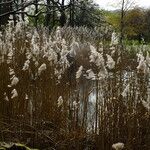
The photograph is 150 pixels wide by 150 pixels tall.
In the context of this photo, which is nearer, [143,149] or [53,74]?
[143,149]

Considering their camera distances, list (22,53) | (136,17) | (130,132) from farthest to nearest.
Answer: (136,17)
(22,53)
(130,132)

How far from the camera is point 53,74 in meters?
5.85

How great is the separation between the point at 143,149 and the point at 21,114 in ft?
5.07

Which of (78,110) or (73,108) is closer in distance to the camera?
(78,110)

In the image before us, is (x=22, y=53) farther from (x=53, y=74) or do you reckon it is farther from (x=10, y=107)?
(x=10, y=107)

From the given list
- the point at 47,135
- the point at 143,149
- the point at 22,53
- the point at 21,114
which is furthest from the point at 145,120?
the point at 22,53

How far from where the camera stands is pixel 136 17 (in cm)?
3912

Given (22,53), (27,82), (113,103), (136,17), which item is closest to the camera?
(113,103)

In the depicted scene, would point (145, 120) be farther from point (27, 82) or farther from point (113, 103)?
point (27, 82)

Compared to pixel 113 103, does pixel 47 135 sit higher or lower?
lower

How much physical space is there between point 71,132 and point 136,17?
116ft

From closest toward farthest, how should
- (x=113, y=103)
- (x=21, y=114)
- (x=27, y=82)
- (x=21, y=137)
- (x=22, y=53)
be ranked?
1. (x=113, y=103)
2. (x=21, y=137)
3. (x=21, y=114)
4. (x=27, y=82)
5. (x=22, y=53)

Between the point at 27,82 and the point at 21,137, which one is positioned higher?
the point at 27,82

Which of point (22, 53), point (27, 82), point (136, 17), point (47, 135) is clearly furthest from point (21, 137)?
point (136, 17)
